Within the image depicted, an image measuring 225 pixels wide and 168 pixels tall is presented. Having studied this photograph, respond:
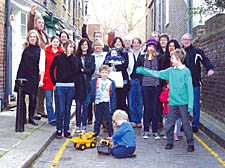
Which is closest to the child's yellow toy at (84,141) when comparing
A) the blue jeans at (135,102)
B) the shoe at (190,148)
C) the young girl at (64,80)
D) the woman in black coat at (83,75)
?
the young girl at (64,80)

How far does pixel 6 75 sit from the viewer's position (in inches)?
383

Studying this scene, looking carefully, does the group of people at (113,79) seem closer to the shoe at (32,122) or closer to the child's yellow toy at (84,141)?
the shoe at (32,122)

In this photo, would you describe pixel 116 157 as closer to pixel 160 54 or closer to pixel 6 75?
pixel 160 54

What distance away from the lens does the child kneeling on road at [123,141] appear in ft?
18.3

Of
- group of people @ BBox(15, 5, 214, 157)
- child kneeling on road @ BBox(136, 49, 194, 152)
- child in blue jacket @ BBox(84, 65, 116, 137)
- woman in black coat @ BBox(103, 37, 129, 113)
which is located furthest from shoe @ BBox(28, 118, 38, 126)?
child kneeling on road @ BBox(136, 49, 194, 152)

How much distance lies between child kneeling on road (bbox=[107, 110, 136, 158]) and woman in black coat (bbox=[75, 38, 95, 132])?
181cm

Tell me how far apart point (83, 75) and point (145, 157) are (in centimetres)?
259

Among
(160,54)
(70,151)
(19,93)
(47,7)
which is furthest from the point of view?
(47,7)

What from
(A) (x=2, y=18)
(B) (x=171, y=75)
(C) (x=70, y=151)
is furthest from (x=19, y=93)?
(A) (x=2, y=18)

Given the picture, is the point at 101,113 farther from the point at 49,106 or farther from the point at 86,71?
the point at 49,106

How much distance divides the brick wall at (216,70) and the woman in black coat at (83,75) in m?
3.22

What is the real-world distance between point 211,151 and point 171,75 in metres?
1.53

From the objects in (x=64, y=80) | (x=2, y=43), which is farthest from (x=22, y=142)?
(x=2, y=43)

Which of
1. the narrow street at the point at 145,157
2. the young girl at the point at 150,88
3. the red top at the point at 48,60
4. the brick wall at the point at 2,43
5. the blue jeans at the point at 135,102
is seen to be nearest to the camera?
the narrow street at the point at 145,157
